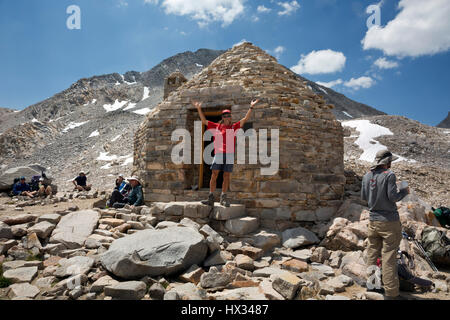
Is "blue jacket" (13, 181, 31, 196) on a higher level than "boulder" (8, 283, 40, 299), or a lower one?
higher

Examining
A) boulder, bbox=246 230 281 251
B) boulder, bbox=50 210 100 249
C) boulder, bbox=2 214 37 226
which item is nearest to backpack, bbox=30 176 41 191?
boulder, bbox=2 214 37 226

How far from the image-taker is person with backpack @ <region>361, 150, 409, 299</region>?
314cm

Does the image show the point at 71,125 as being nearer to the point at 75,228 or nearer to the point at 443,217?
the point at 75,228

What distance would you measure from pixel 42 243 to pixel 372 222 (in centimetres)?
591

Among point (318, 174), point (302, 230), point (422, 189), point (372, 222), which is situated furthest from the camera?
point (422, 189)

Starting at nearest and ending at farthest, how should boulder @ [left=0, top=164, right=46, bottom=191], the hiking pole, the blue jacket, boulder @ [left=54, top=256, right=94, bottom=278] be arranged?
boulder @ [left=54, top=256, right=94, bottom=278] → the hiking pole → the blue jacket → boulder @ [left=0, top=164, right=46, bottom=191]

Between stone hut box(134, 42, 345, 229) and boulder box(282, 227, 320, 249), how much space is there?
32cm

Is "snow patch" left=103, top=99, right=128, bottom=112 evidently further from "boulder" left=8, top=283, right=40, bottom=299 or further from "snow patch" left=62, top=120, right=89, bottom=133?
"boulder" left=8, top=283, right=40, bottom=299

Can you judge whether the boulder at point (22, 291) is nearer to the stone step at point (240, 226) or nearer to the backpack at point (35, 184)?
the stone step at point (240, 226)

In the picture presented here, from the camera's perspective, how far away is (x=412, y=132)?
2759 centimetres

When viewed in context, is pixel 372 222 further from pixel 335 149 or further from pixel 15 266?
pixel 15 266

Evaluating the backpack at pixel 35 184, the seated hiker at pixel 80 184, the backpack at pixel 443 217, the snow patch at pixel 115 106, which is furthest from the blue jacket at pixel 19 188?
the snow patch at pixel 115 106

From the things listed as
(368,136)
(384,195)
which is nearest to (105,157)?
(384,195)
